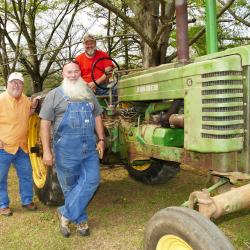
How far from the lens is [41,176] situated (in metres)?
5.60

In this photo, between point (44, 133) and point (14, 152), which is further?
point (14, 152)

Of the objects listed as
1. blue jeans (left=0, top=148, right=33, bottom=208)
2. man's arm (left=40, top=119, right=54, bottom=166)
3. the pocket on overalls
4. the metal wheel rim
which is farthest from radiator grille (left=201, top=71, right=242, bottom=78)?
blue jeans (left=0, top=148, right=33, bottom=208)

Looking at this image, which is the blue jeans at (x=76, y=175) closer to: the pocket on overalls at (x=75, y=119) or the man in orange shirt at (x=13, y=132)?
the pocket on overalls at (x=75, y=119)

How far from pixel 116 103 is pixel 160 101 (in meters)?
0.79

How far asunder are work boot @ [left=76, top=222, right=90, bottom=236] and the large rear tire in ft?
3.83

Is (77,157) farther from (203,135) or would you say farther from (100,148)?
(203,135)

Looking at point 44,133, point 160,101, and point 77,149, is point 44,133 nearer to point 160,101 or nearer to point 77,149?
point 77,149

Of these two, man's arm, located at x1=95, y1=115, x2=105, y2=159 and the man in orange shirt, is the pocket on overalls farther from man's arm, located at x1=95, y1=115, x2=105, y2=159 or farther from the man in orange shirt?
the man in orange shirt

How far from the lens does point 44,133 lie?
13.9 feet

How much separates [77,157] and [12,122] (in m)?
1.22

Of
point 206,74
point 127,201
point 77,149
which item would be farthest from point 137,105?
point 206,74

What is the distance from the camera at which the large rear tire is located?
2.82m

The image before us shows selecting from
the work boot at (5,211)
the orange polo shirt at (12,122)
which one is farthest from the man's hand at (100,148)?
the work boot at (5,211)

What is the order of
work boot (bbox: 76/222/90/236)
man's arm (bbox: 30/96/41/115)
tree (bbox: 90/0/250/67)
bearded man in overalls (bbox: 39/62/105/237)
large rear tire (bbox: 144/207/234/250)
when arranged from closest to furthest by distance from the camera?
large rear tire (bbox: 144/207/234/250) < bearded man in overalls (bbox: 39/62/105/237) < work boot (bbox: 76/222/90/236) < man's arm (bbox: 30/96/41/115) < tree (bbox: 90/0/250/67)
